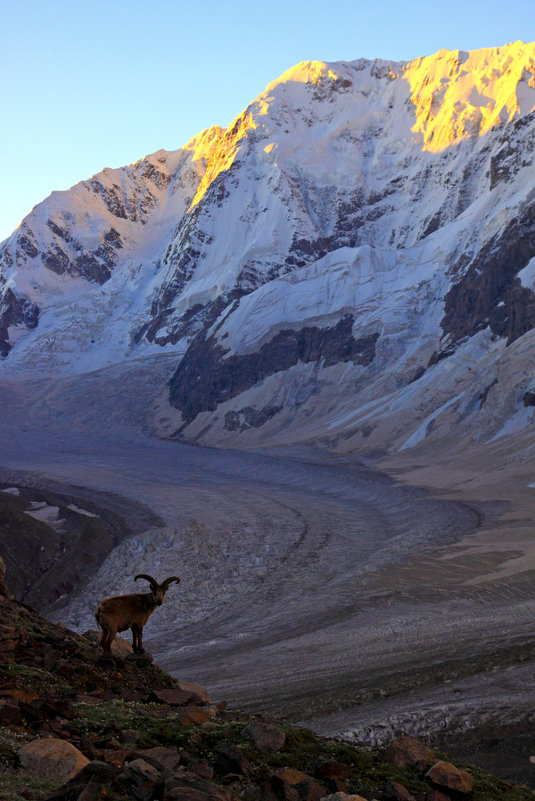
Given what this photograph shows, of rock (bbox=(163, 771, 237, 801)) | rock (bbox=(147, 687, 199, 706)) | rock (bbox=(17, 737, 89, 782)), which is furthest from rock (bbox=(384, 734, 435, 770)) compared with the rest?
rock (bbox=(17, 737, 89, 782))

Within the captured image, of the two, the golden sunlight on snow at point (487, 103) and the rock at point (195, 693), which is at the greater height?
the golden sunlight on snow at point (487, 103)

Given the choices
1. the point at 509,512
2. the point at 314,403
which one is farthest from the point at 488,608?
the point at 314,403

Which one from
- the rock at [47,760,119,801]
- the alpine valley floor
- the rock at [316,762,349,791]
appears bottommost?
the alpine valley floor

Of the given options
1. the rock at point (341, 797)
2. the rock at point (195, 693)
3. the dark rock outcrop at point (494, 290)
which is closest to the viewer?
the rock at point (341, 797)

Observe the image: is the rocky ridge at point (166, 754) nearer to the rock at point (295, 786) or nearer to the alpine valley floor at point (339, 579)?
the rock at point (295, 786)

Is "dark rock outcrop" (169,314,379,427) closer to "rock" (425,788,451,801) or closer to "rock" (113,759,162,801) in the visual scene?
"rock" (425,788,451,801)

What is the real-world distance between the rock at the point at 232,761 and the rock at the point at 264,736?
2.27ft

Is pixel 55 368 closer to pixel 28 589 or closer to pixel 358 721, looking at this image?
pixel 28 589

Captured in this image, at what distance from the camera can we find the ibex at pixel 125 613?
13953 mm

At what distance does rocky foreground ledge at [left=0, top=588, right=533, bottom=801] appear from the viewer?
7.54 m

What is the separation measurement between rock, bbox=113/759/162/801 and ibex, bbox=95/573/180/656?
6243 mm

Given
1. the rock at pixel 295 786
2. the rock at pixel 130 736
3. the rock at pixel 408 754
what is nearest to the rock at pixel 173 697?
the rock at pixel 130 736

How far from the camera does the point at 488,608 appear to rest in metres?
29.0

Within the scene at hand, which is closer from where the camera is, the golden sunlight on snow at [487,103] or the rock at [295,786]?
the rock at [295,786]
